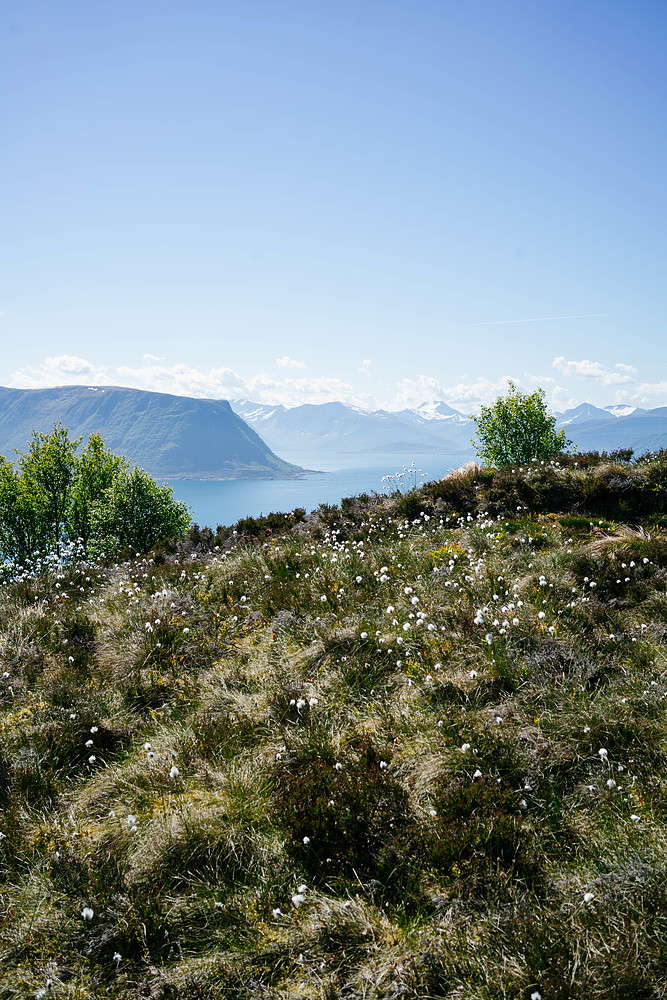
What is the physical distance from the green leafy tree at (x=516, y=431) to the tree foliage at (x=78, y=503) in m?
20.4

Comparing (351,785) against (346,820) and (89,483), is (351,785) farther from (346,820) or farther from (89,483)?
(89,483)

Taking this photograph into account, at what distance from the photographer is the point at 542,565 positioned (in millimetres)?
6914

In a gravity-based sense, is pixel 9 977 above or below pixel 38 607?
below

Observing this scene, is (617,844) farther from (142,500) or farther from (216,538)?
(142,500)

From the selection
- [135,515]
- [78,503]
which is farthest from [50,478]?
[135,515]

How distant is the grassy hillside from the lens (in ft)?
9.48

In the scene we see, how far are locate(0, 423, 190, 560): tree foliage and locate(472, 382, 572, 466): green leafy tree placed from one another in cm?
2037

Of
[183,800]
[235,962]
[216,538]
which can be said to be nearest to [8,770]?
[183,800]

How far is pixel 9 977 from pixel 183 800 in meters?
1.34

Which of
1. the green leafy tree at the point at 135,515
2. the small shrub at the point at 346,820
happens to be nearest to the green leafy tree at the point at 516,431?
the green leafy tree at the point at 135,515

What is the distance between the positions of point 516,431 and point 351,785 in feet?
111

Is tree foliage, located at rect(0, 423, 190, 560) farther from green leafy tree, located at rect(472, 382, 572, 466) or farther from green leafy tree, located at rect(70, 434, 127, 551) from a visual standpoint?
green leafy tree, located at rect(472, 382, 572, 466)

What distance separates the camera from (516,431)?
114 ft

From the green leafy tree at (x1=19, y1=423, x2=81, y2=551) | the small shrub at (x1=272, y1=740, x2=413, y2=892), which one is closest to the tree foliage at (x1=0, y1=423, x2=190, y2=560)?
the green leafy tree at (x1=19, y1=423, x2=81, y2=551)
